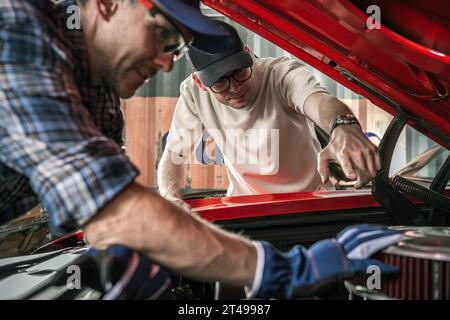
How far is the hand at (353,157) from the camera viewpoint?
1.16 metres

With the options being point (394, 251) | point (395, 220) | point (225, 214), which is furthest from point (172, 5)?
point (395, 220)

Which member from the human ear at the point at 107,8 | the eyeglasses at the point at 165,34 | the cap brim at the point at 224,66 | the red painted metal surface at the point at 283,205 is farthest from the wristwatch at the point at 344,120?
the human ear at the point at 107,8

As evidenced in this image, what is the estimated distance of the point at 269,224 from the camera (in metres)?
1.39

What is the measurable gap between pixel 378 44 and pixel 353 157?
29 cm

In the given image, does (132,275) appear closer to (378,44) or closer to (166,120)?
(378,44)

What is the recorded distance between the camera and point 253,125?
2.06 m

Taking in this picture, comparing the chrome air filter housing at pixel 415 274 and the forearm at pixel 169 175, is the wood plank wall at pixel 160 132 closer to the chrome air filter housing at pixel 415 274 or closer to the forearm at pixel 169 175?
the forearm at pixel 169 175

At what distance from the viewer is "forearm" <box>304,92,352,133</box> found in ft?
4.79

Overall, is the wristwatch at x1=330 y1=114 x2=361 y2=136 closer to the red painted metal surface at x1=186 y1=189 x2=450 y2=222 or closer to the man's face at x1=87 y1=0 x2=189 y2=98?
the red painted metal surface at x1=186 y1=189 x2=450 y2=222

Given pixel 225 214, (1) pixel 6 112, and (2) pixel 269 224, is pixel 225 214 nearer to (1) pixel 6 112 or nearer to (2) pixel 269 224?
(2) pixel 269 224

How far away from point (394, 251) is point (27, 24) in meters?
0.75

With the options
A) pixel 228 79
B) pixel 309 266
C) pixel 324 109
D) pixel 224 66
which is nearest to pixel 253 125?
pixel 228 79
